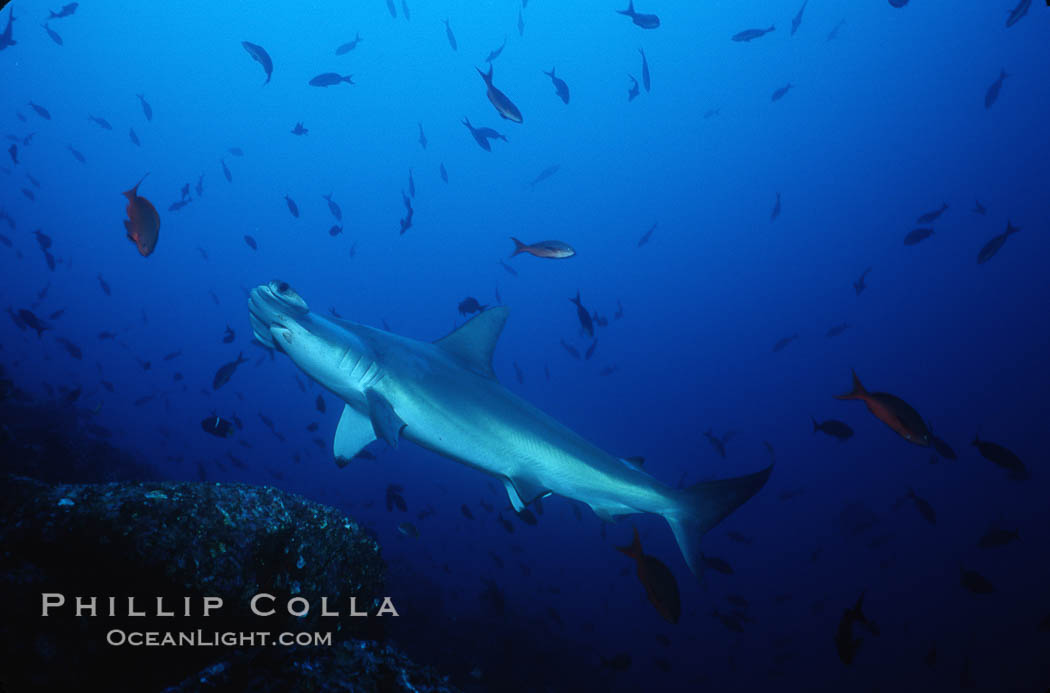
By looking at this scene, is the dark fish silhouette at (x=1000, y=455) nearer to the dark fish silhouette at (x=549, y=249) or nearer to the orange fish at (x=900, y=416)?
the orange fish at (x=900, y=416)

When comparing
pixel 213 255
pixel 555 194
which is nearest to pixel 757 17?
pixel 555 194

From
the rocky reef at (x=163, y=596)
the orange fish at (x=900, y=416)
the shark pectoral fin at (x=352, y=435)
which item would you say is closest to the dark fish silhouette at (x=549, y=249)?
the shark pectoral fin at (x=352, y=435)

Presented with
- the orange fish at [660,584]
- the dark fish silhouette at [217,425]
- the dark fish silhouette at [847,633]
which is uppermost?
the dark fish silhouette at [217,425]

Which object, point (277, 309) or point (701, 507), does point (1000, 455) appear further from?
point (277, 309)

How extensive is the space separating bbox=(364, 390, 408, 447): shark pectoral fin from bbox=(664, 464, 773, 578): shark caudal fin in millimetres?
2928

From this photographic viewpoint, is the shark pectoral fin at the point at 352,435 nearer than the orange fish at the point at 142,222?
No

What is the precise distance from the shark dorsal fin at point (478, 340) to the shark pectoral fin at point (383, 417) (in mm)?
1153

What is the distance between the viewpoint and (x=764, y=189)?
68.4m

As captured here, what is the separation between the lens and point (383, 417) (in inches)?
149

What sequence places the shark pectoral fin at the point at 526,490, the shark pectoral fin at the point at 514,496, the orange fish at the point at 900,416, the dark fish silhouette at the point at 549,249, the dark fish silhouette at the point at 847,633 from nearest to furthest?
1. the shark pectoral fin at the point at 526,490
2. the shark pectoral fin at the point at 514,496
3. the dark fish silhouette at the point at 847,633
4. the orange fish at the point at 900,416
5. the dark fish silhouette at the point at 549,249

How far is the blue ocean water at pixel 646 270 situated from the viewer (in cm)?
3241

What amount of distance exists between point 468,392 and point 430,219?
94.4m

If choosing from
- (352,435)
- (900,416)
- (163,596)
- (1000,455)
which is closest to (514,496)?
(352,435)

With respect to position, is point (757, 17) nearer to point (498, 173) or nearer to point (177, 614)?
point (498, 173)
